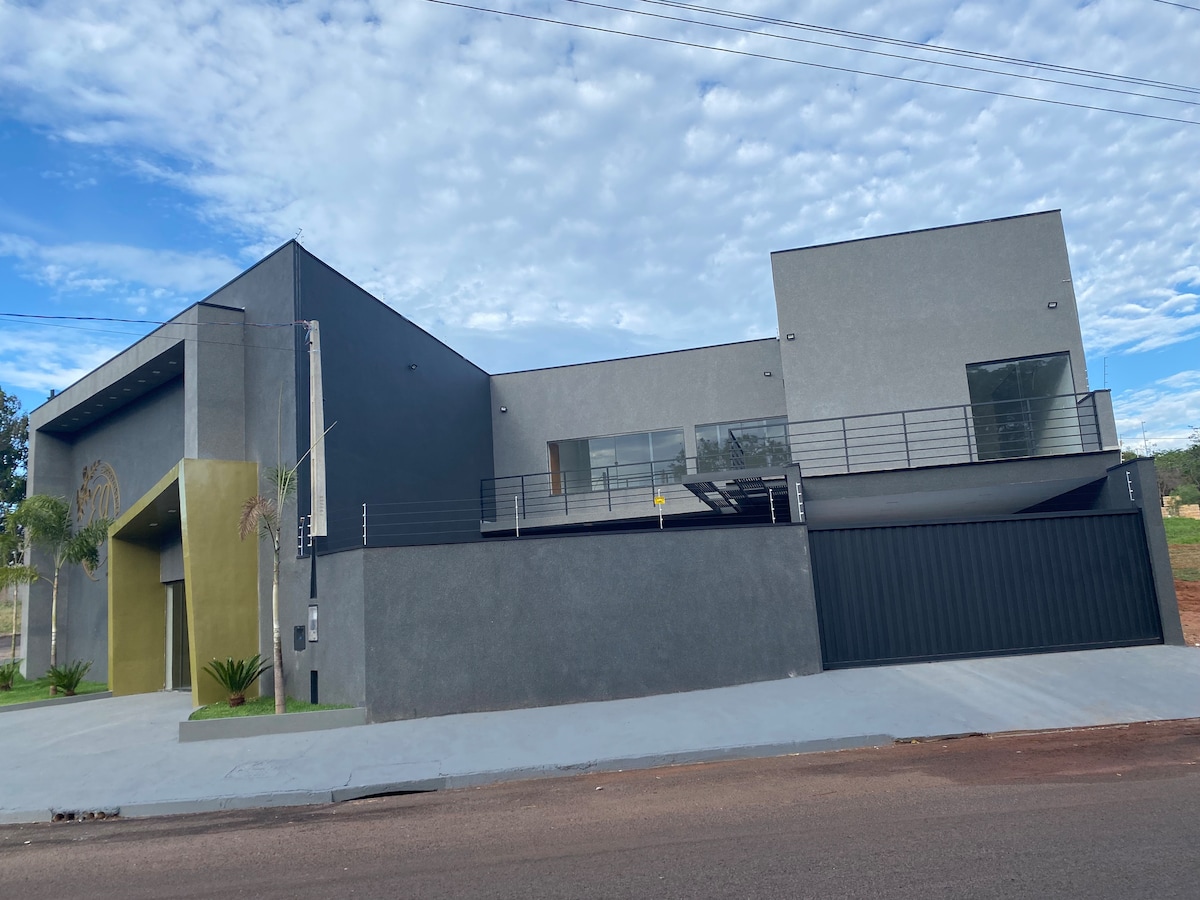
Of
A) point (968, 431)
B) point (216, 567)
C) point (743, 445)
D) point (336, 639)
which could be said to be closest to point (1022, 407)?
point (968, 431)

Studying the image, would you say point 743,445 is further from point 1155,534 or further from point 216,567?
point 216,567

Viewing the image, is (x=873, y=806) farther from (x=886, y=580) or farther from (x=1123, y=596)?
(x=1123, y=596)

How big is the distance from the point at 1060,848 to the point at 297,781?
757 centimetres

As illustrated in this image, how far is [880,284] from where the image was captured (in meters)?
18.6

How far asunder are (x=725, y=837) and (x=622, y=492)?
51.5 ft

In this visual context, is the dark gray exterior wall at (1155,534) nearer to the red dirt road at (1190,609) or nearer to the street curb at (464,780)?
the red dirt road at (1190,609)

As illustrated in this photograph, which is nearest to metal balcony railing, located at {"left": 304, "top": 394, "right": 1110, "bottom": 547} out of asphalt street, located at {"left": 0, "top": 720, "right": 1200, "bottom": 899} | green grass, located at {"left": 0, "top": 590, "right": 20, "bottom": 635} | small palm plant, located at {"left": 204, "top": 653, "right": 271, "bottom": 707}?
small palm plant, located at {"left": 204, "top": 653, "right": 271, "bottom": 707}

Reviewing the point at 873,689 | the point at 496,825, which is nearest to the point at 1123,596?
the point at 873,689

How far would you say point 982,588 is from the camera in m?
13.4

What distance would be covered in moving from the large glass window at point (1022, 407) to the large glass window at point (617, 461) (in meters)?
7.32

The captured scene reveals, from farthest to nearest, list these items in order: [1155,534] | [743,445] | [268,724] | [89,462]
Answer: [89,462], [743,445], [1155,534], [268,724]

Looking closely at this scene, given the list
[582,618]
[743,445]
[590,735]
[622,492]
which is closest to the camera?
[590,735]

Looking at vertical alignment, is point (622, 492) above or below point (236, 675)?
above

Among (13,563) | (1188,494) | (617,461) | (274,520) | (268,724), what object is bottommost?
(268,724)
